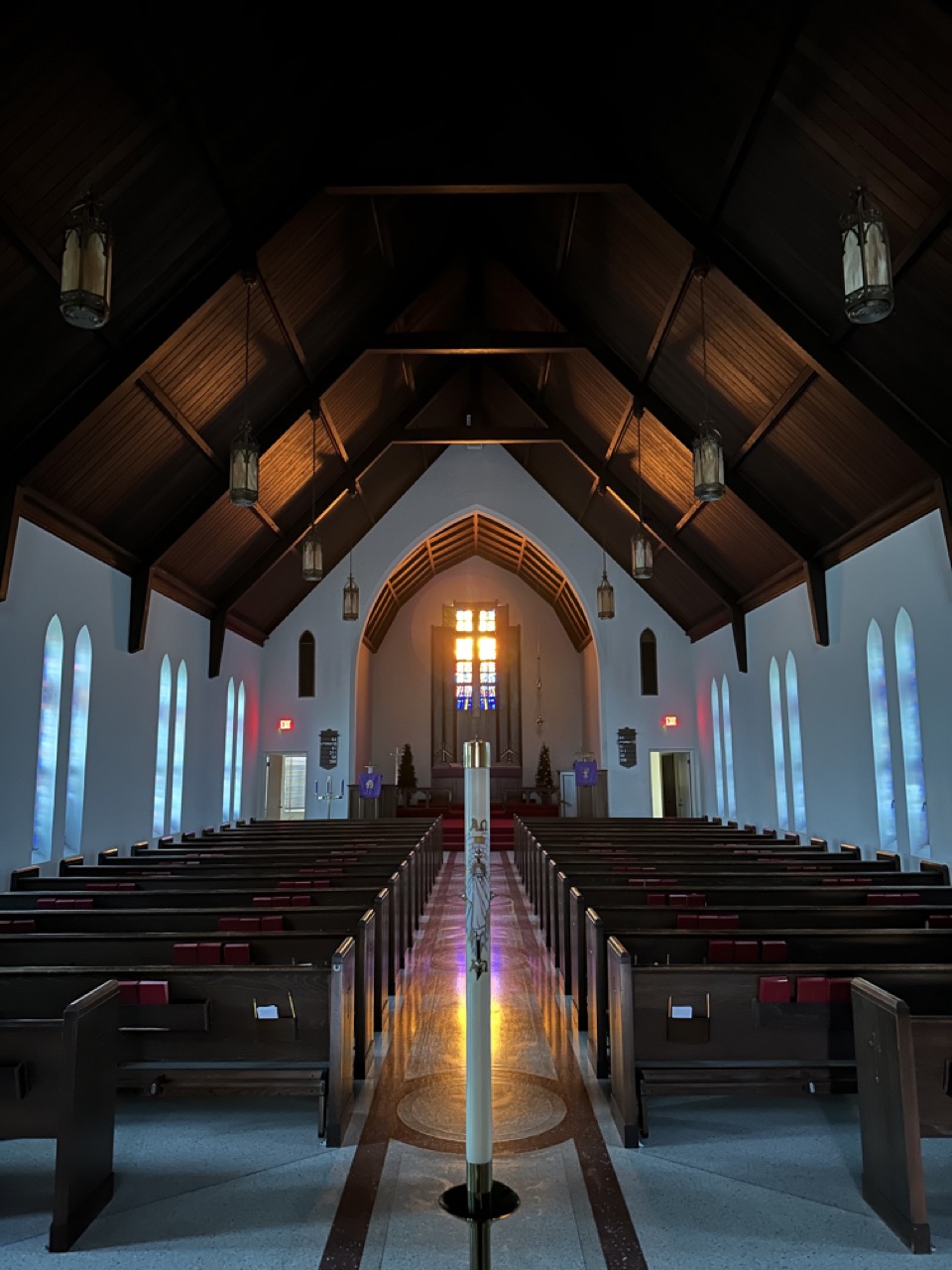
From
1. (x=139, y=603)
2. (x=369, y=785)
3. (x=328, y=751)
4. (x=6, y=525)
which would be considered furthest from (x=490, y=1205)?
(x=328, y=751)

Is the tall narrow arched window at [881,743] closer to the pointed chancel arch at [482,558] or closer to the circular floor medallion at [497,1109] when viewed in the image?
the circular floor medallion at [497,1109]

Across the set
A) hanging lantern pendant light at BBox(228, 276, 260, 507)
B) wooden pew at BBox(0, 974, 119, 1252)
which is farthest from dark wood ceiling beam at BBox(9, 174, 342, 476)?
wooden pew at BBox(0, 974, 119, 1252)

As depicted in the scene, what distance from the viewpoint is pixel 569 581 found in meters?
15.9

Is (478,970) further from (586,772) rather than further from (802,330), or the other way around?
(586,772)

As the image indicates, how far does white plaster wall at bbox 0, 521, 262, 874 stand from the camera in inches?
277

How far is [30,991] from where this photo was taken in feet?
10.9

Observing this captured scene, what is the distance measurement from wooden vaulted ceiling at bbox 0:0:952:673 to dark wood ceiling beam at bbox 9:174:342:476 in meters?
0.02

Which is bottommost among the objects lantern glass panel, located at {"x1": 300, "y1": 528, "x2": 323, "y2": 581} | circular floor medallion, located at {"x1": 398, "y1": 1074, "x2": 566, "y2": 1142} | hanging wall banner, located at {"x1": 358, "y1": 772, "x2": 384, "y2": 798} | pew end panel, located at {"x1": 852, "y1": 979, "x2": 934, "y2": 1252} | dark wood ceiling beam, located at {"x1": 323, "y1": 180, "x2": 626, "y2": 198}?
circular floor medallion, located at {"x1": 398, "y1": 1074, "x2": 566, "y2": 1142}

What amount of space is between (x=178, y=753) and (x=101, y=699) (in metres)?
2.51

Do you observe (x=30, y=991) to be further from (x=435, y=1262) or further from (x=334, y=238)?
(x=334, y=238)

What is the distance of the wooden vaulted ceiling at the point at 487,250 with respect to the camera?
5.06 meters

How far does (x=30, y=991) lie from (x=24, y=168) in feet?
14.2

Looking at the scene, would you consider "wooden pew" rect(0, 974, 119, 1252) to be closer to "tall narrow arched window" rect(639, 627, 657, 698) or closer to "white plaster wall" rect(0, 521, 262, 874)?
"white plaster wall" rect(0, 521, 262, 874)

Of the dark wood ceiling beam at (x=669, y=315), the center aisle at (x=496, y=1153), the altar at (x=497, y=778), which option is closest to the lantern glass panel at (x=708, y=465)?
the dark wood ceiling beam at (x=669, y=315)
